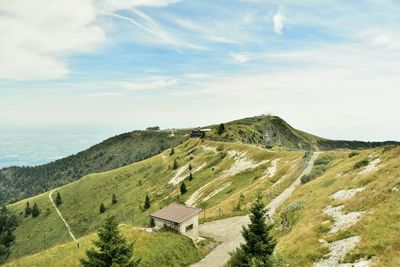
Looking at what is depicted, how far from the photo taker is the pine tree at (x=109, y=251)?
31109 millimetres

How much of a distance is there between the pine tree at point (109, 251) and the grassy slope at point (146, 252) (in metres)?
8.95

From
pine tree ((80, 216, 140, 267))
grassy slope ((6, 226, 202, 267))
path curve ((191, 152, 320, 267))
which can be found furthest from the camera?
path curve ((191, 152, 320, 267))

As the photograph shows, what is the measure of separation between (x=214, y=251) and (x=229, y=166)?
2555 inches

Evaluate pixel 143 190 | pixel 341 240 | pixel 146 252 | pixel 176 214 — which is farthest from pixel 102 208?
pixel 341 240

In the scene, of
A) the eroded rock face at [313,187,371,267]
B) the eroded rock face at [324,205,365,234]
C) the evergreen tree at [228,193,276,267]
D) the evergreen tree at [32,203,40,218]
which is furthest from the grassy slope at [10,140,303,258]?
the evergreen tree at [228,193,276,267]

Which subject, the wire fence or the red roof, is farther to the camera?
the wire fence

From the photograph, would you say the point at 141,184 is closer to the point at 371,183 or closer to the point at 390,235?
the point at 371,183

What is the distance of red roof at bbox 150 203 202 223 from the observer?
4980 centimetres

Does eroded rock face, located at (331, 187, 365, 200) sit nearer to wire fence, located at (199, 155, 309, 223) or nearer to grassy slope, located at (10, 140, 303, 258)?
wire fence, located at (199, 155, 309, 223)

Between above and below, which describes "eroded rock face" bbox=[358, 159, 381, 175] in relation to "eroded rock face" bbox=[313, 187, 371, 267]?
above

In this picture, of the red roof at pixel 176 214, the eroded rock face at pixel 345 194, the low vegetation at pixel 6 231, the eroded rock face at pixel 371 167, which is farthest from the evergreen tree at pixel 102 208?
the eroded rock face at pixel 345 194

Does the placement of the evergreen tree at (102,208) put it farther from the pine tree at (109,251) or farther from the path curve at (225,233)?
the pine tree at (109,251)

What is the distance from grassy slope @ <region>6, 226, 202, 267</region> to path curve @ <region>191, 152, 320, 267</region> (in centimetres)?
218

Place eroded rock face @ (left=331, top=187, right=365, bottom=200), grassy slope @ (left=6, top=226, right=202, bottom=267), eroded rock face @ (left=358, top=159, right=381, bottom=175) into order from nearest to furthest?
grassy slope @ (left=6, top=226, right=202, bottom=267)
eroded rock face @ (left=331, top=187, right=365, bottom=200)
eroded rock face @ (left=358, top=159, right=381, bottom=175)
